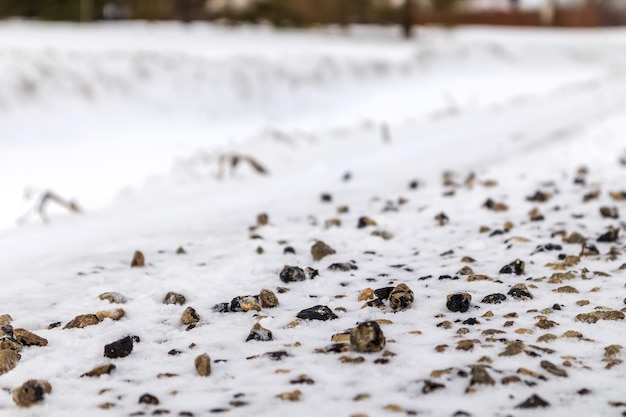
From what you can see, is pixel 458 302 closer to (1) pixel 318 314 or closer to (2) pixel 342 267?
(1) pixel 318 314

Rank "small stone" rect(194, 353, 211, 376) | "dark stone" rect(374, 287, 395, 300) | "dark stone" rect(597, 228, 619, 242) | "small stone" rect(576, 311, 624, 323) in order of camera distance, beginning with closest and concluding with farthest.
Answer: "small stone" rect(194, 353, 211, 376) < "small stone" rect(576, 311, 624, 323) < "dark stone" rect(374, 287, 395, 300) < "dark stone" rect(597, 228, 619, 242)

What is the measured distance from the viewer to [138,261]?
9.12 ft

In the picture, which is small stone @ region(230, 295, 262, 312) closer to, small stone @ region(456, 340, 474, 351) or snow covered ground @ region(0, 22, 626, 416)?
snow covered ground @ region(0, 22, 626, 416)

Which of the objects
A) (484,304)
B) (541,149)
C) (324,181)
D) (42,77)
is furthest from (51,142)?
(484,304)

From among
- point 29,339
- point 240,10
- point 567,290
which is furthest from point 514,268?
point 240,10

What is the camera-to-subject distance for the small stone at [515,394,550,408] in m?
1.54

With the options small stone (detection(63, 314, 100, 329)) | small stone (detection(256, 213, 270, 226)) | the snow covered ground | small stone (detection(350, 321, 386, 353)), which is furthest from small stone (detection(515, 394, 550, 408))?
small stone (detection(256, 213, 270, 226))

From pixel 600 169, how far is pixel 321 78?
29.3 feet

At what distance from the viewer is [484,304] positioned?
2.21 metres

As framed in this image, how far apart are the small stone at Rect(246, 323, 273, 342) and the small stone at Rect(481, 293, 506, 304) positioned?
719mm

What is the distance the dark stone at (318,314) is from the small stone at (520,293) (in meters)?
0.60

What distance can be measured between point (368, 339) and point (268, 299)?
51cm

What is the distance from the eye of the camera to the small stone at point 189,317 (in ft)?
7.02

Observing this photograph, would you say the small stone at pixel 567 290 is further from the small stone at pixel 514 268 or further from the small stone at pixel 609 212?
the small stone at pixel 609 212
